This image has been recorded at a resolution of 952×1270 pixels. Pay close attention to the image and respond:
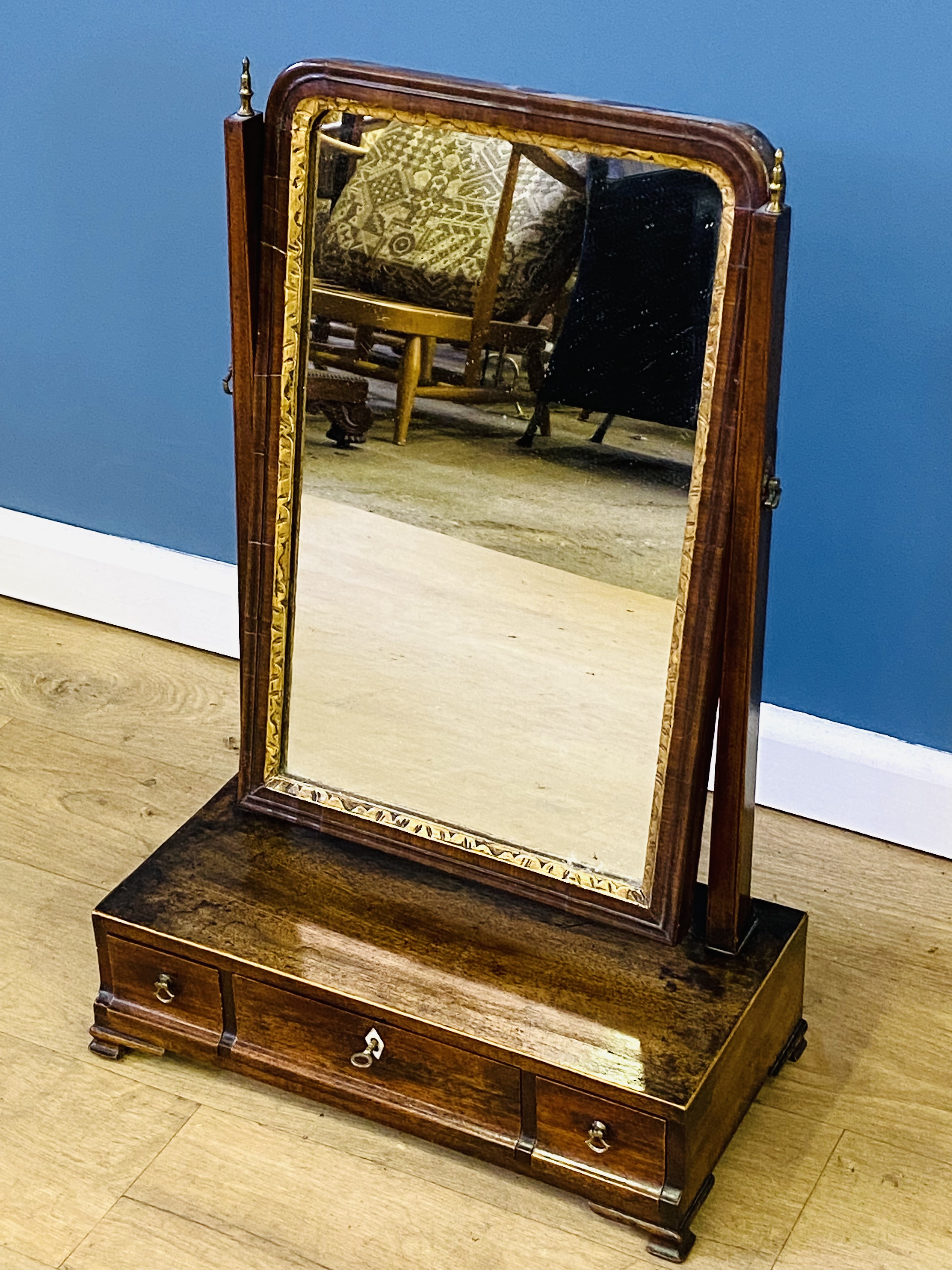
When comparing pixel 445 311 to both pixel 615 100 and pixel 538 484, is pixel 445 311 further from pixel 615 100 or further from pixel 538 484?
pixel 615 100

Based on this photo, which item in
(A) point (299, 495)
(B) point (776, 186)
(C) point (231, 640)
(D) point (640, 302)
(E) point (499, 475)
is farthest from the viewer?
(C) point (231, 640)

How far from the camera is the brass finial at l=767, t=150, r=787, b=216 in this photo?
1185 mm

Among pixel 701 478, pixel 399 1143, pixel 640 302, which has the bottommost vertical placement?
pixel 399 1143

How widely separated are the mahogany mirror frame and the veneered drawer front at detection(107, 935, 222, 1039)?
188mm

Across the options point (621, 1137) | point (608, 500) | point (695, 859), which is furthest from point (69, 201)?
point (621, 1137)

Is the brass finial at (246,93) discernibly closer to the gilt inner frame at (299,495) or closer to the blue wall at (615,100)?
the gilt inner frame at (299,495)

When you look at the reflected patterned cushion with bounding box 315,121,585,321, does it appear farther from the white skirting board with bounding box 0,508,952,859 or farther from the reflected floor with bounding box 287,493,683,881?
the white skirting board with bounding box 0,508,952,859

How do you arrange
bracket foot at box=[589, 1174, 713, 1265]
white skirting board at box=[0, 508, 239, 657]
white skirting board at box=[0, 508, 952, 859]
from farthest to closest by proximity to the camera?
white skirting board at box=[0, 508, 239, 657] < white skirting board at box=[0, 508, 952, 859] < bracket foot at box=[589, 1174, 713, 1265]

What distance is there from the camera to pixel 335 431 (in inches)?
57.9

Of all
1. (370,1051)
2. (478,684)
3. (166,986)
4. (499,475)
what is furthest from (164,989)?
(499,475)


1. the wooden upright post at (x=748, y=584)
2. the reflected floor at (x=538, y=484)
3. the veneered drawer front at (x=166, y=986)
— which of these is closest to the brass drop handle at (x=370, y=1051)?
the veneered drawer front at (x=166, y=986)

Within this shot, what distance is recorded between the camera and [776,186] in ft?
3.90

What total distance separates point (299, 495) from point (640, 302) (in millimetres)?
374

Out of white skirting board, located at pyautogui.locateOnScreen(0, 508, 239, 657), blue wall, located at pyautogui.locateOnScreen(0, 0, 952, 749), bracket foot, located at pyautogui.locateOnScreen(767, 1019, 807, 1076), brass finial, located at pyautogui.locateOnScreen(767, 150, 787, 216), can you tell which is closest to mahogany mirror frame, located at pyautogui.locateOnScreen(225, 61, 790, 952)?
brass finial, located at pyautogui.locateOnScreen(767, 150, 787, 216)
